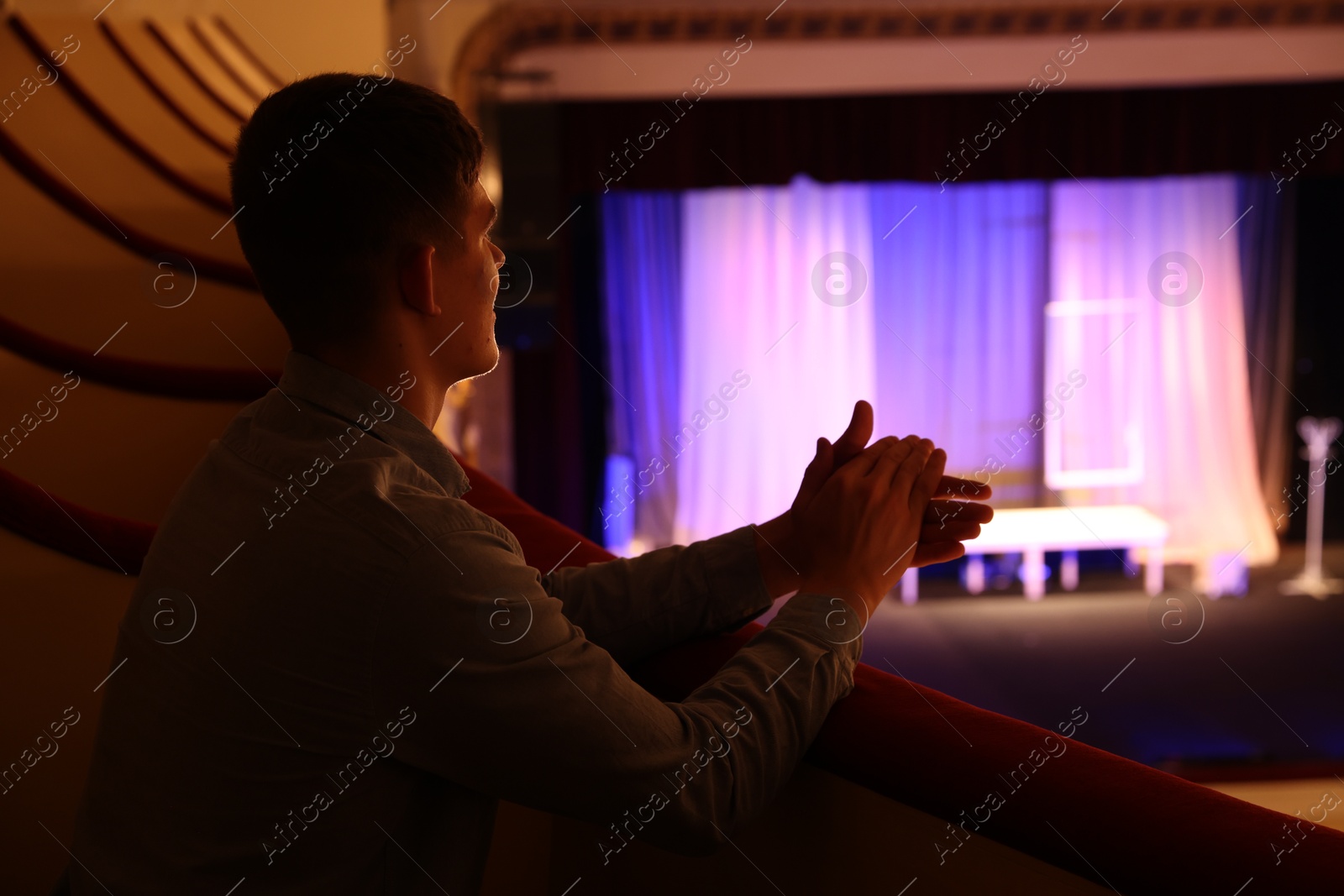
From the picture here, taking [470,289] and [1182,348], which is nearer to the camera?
[470,289]

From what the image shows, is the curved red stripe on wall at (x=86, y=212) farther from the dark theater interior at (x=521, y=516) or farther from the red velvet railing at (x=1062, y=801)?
the red velvet railing at (x=1062, y=801)

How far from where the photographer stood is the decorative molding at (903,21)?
4.72m

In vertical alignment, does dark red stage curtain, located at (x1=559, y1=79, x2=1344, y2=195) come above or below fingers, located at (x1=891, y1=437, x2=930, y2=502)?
above

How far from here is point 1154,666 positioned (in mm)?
4746

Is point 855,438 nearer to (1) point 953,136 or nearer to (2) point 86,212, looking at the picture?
(2) point 86,212

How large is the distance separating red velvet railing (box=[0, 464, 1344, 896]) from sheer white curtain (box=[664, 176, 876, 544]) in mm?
4793

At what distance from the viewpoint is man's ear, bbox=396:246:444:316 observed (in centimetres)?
68

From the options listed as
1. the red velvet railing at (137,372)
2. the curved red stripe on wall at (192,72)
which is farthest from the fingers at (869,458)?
the curved red stripe on wall at (192,72)

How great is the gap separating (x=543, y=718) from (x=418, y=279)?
33cm

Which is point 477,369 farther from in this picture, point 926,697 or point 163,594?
point 926,697

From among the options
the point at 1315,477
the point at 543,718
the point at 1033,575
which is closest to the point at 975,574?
the point at 1033,575

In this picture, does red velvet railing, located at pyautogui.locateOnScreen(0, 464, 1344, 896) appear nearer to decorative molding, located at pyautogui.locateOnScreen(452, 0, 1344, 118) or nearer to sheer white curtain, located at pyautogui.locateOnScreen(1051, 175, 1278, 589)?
decorative molding, located at pyautogui.locateOnScreen(452, 0, 1344, 118)

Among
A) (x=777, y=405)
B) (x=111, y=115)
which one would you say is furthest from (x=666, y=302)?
(x=111, y=115)

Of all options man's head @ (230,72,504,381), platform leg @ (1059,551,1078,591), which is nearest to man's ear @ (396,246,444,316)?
man's head @ (230,72,504,381)
